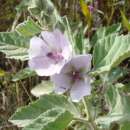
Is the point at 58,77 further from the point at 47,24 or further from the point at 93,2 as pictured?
the point at 93,2

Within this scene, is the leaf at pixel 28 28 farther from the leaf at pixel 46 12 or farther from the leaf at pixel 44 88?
the leaf at pixel 44 88

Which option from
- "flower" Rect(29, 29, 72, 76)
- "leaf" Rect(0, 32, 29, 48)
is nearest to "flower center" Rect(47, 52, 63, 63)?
"flower" Rect(29, 29, 72, 76)

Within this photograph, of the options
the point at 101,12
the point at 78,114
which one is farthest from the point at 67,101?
the point at 101,12

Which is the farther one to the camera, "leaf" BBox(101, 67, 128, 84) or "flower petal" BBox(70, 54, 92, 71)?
"leaf" BBox(101, 67, 128, 84)

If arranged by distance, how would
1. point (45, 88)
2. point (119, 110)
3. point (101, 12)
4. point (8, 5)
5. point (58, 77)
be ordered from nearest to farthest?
point (58, 77)
point (119, 110)
point (45, 88)
point (101, 12)
point (8, 5)

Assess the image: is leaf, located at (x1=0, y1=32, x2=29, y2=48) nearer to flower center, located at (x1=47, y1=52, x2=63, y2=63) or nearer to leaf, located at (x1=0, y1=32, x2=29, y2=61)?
leaf, located at (x1=0, y1=32, x2=29, y2=61)

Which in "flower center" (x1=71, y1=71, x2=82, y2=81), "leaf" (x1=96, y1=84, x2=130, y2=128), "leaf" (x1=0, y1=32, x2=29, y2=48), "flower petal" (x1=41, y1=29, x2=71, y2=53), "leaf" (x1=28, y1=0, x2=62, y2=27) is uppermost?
"leaf" (x1=28, y1=0, x2=62, y2=27)

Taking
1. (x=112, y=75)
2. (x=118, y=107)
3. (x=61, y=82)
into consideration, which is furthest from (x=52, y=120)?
(x=112, y=75)
